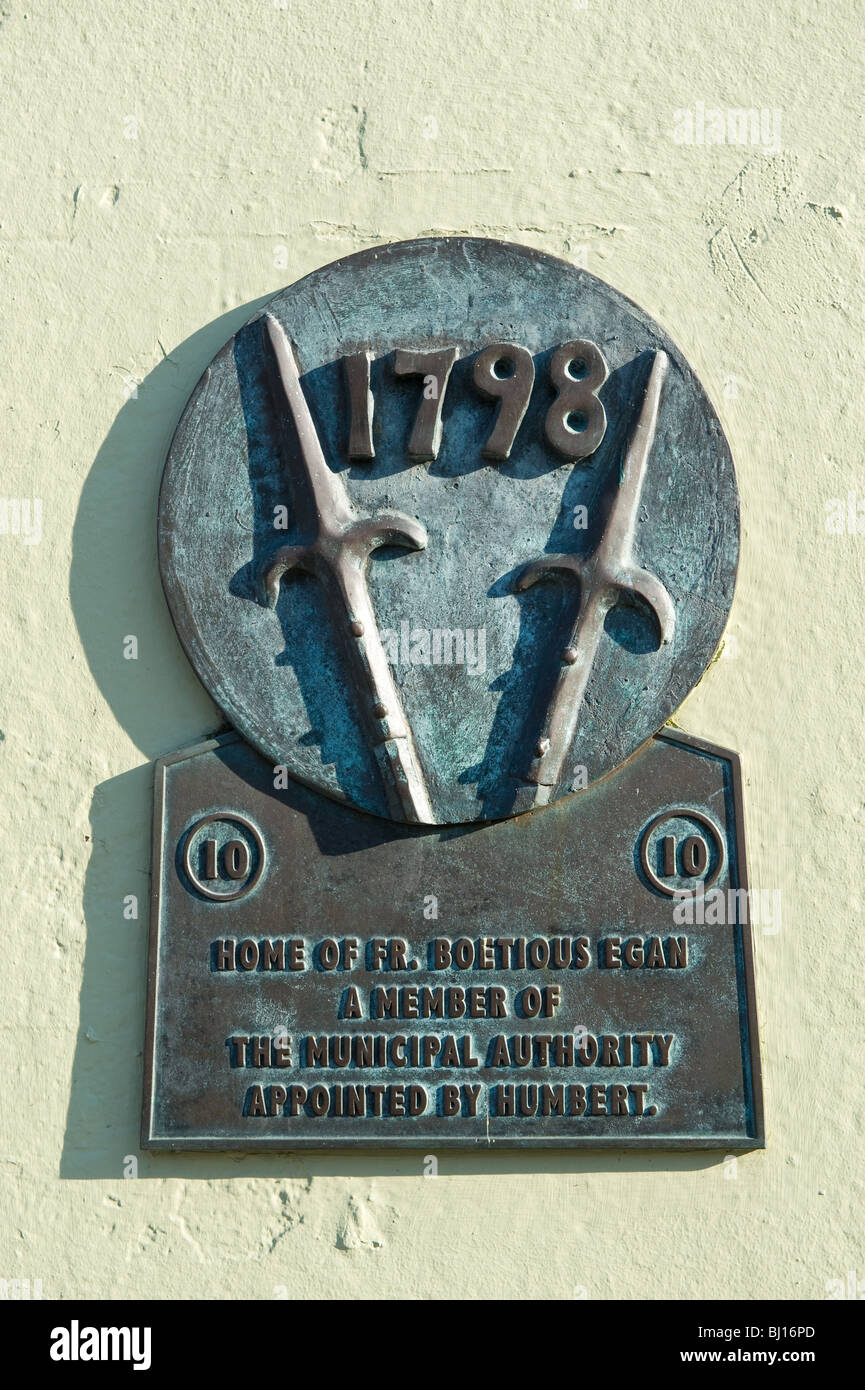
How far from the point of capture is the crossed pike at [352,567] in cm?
366

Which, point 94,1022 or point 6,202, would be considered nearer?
point 94,1022

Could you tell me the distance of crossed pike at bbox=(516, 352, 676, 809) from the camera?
3.67 m

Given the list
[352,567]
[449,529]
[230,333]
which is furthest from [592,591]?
[230,333]

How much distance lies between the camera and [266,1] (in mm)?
4168

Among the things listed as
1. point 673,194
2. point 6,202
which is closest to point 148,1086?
point 6,202

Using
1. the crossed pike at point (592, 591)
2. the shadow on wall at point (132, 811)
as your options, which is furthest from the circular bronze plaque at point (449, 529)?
the shadow on wall at point (132, 811)

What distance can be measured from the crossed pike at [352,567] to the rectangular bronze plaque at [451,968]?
19cm

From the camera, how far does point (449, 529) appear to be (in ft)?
12.5

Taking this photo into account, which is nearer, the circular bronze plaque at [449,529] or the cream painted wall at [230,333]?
the cream painted wall at [230,333]

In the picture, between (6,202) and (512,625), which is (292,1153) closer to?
(512,625)

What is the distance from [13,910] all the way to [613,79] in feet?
10.5

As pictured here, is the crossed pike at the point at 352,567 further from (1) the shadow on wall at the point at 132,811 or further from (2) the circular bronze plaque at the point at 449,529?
(1) the shadow on wall at the point at 132,811

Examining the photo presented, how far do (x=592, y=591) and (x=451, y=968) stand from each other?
116 cm

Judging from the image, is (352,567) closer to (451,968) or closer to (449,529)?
(449,529)
